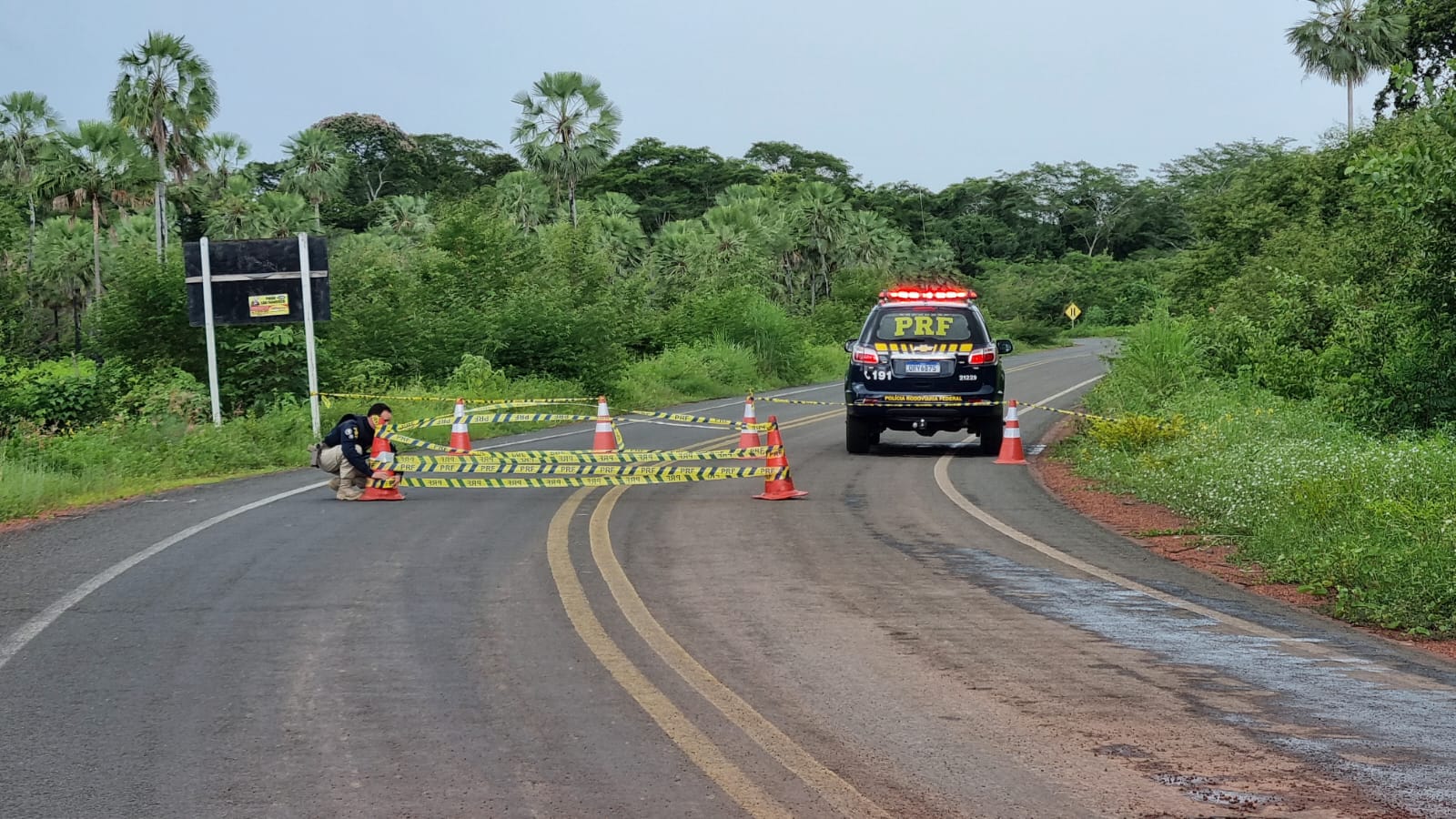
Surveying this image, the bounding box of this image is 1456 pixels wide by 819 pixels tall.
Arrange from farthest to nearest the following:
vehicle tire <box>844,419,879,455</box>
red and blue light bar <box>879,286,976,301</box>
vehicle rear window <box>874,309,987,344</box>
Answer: vehicle tire <box>844,419,879,455</box>, red and blue light bar <box>879,286,976,301</box>, vehicle rear window <box>874,309,987,344</box>

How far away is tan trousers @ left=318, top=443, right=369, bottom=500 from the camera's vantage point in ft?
46.2

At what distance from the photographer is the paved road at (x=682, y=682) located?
4.85m

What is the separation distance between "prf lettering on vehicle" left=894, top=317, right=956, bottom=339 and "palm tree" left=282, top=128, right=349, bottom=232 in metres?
57.0

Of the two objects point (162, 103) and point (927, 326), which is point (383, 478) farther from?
point (162, 103)

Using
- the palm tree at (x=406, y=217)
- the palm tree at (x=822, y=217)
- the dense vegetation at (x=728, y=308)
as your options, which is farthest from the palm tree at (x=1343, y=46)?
the palm tree at (x=406, y=217)

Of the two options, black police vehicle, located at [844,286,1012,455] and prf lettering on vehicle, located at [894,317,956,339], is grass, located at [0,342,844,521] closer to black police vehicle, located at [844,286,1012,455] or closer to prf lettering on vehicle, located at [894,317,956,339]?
black police vehicle, located at [844,286,1012,455]

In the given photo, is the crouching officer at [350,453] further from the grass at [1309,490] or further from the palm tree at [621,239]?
the palm tree at [621,239]

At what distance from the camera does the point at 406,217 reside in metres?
72.1

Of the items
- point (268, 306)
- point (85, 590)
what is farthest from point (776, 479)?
point (268, 306)

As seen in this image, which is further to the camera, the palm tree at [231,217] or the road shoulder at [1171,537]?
the palm tree at [231,217]

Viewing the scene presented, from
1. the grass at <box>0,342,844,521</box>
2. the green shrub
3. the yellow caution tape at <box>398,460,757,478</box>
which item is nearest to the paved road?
the yellow caution tape at <box>398,460,757,478</box>

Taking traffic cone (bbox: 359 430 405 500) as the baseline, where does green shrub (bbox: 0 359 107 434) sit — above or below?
above

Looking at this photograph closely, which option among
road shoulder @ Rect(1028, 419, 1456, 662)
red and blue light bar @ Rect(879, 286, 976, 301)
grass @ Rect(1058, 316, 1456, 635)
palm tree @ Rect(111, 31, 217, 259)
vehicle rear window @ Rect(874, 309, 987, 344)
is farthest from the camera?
palm tree @ Rect(111, 31, 217, 259)

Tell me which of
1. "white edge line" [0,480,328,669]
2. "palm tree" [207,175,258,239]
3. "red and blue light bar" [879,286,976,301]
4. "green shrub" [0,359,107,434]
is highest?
"palm tree" [207,175,258,239]
